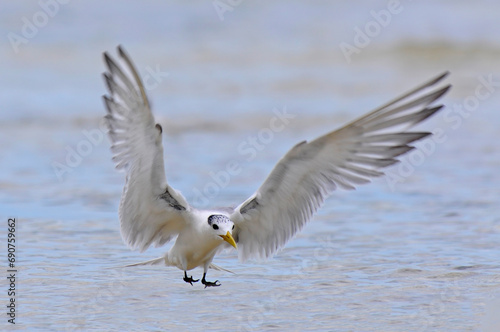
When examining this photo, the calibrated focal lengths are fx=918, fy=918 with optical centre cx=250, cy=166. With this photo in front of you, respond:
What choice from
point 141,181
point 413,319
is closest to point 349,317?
point 413,319

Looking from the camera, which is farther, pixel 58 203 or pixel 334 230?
pixel 58 203

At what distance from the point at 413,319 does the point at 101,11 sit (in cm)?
1825

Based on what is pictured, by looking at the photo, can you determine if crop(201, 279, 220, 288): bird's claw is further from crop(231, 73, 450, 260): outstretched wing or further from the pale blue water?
crop(231, 73, 450, 260): outstretched wing

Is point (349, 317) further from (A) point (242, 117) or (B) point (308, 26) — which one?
(B) point (308, 26)

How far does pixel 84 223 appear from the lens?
7.89m

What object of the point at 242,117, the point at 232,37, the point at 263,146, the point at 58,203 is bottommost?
the point at 58,203
